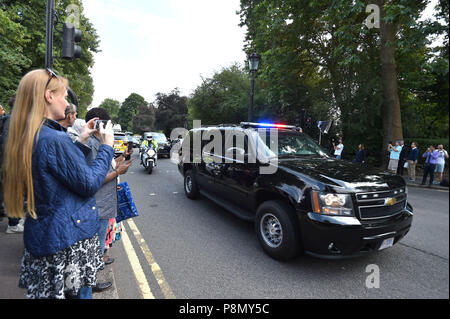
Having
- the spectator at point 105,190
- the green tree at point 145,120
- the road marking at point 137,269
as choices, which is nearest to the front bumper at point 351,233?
the road marking at point 137,269

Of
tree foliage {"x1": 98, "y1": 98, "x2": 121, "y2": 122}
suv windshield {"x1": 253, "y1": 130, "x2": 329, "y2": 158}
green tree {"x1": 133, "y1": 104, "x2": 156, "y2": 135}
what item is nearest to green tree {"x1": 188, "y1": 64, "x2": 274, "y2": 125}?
suv windshield {"x1": 253, "y1": 130, "x2": 329, "y2": 158}

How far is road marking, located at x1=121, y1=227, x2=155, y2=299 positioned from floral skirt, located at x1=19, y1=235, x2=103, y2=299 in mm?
1042

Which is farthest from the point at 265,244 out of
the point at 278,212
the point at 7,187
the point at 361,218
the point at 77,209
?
the point at 7,187

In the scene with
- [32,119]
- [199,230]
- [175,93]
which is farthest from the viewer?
[175,93]

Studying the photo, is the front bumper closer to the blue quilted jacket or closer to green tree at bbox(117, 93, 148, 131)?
the blue quilted jacket

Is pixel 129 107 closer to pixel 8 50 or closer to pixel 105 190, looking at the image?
pixel 8 50

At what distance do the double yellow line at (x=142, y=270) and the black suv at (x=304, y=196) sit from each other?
146 centimetres

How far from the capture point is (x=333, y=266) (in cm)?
314

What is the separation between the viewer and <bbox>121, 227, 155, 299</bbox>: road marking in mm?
2672

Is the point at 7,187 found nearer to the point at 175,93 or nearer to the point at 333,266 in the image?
the point at 333,266

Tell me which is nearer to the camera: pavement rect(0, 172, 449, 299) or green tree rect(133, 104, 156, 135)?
pavement rect(0, 172, 449, 299)

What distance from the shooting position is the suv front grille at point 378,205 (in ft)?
8.91

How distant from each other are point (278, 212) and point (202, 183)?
284 centimetres
